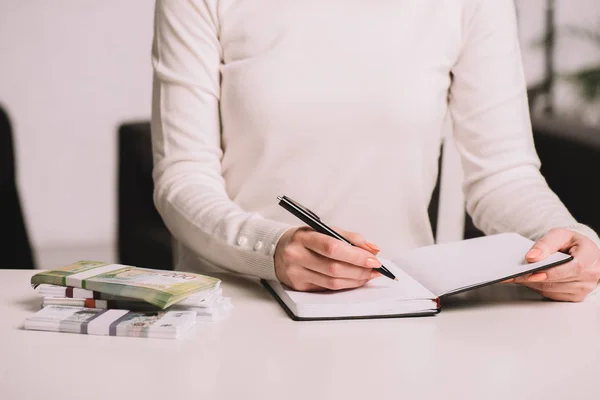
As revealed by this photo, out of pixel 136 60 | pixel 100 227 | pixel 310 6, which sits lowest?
pixel 100 227

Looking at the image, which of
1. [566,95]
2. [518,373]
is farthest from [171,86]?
[566,95]

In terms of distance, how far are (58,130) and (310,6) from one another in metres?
1.71

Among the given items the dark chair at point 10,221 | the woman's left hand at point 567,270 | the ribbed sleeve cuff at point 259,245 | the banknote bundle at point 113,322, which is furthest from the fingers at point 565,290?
the dark chair at point 10,221

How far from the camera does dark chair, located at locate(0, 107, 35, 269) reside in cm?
238

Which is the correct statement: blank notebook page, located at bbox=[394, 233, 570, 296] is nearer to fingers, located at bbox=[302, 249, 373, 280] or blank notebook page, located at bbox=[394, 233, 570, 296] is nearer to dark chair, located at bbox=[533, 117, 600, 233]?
fingers, located at bbox=[302, 249, 373, 280]

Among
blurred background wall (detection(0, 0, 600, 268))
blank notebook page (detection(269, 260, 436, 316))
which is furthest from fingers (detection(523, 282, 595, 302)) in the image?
blurred background wall (detection(0, 0, 600, 268))

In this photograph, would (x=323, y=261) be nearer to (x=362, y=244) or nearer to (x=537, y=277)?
(x=362, y=244)

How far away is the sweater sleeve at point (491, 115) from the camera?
1.25 m

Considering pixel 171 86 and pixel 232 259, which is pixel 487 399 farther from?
pixel 171 86

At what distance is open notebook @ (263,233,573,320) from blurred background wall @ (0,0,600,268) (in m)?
1.67

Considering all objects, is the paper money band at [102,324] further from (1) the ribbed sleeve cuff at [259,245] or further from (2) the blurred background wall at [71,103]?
(2) the blurred background wall at [71,103]

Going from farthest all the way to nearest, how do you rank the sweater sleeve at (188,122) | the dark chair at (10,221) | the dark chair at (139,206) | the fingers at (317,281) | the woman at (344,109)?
the dark chair at (10,221) → the dark chair at (139,206) → the woman at (344,109) → the sweater sleeve at (188,122) → the fingers at (317,281)

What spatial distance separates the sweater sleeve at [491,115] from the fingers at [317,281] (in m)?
0.44

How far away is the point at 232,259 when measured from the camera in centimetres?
102
